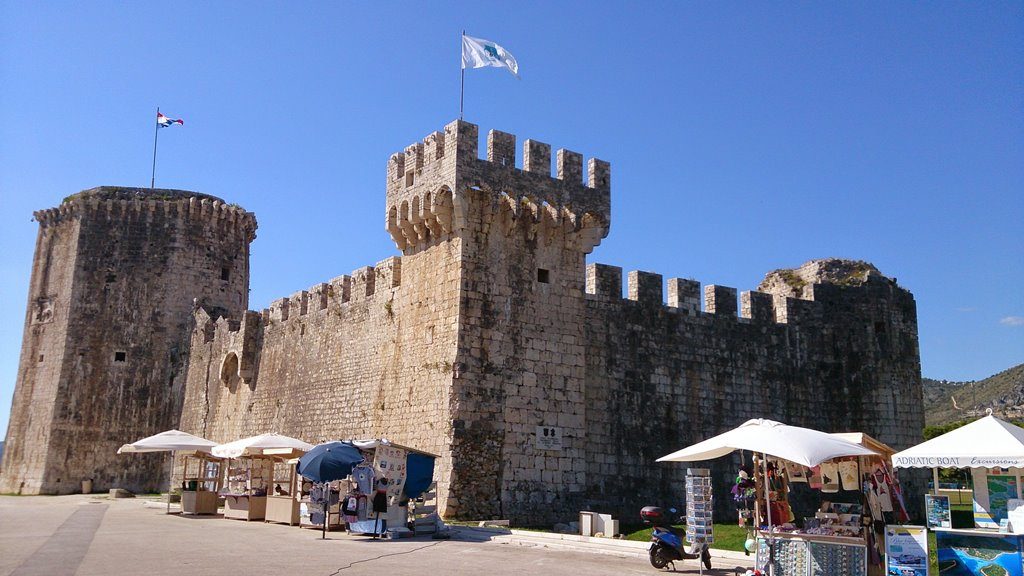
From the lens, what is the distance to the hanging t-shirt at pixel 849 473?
11.5 meters

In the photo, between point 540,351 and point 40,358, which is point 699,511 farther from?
point 40,358

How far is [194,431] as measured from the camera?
32.7 meters

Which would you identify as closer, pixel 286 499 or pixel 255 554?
pixel 255 554

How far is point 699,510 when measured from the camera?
36.0ft

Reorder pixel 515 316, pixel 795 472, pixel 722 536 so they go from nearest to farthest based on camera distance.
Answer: pixel 795 472, pixel 722 536, pixel 515 316

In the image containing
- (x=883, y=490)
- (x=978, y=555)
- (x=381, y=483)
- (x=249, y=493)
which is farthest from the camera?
(x=249, y=493)

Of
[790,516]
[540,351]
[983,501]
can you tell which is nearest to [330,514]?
[540,351]

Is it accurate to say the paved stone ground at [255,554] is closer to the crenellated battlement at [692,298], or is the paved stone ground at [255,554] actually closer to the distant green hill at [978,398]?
the crenellated battlement at [692,298]

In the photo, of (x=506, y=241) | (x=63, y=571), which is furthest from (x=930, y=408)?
(x=63, y=571)

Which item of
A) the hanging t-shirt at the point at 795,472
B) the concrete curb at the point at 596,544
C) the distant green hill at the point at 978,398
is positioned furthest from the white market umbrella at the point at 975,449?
the distant green hill at the point at 978,398

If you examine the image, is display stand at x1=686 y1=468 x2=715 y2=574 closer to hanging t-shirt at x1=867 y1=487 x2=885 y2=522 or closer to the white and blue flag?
hanging t-shirt at x1=867 y1=487 x2=885 y2=522

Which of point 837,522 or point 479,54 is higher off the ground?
point 479,54

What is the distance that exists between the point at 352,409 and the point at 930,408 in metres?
50.1

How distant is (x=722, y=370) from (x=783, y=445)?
1110 centimetres
